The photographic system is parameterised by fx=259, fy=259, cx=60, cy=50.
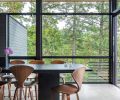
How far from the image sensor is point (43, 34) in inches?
335

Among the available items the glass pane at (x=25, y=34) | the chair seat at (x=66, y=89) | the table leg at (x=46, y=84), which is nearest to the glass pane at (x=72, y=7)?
the glass pane at (x=25, y=34)

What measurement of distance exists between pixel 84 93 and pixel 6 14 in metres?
3.61

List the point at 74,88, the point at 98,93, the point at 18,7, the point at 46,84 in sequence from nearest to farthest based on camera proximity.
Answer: the point at 74,88 → the point at 46,84 → the point at 98,93 → the point at 18,7

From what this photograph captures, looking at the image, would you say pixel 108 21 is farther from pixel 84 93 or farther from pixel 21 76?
pixel 21 76

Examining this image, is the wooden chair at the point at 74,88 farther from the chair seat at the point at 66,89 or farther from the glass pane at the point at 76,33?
the glass pane at the point at 76,33

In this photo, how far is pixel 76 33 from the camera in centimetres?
855

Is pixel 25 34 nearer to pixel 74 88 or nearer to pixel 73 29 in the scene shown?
pixel 73 29

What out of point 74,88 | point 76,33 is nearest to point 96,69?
point 76,33

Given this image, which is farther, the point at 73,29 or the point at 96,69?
the point at 73,29

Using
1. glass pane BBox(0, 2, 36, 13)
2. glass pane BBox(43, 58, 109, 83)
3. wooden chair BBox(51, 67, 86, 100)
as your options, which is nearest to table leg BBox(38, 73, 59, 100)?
wooden chair BBox(51, 67, 86, 100)

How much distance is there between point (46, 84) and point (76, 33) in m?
3.98

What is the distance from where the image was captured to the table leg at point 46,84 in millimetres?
4816

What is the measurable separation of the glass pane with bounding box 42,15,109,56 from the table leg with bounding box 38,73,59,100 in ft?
12.0

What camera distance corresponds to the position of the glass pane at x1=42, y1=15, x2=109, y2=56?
27.8 feet
